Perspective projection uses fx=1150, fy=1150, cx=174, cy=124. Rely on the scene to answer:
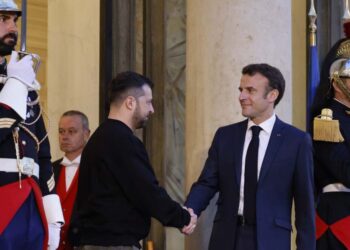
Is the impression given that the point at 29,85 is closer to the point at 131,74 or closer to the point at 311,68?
the point at 131,74

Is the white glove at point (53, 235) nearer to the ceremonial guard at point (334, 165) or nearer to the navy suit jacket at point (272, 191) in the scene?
the navy suit jacket at point (272, 191)

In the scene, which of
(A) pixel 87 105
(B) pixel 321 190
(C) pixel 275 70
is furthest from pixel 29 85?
(A) pixel 87 105

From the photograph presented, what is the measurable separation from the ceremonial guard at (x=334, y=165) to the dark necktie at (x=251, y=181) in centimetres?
76

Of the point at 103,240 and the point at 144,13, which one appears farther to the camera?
the point at 144,13

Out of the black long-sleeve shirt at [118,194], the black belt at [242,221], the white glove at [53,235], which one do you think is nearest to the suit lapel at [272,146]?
the black belt at [242,221]

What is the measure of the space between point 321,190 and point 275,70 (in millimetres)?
1031

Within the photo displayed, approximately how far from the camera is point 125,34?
1077 cm

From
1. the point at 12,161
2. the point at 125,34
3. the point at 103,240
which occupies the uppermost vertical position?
the point at 125,34

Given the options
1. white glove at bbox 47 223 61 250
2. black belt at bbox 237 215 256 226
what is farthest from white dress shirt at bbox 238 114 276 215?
white glove at bbox 47 223 61 250

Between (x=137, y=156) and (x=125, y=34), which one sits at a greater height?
(x=125, y=34)

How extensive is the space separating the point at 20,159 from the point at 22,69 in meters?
0.53

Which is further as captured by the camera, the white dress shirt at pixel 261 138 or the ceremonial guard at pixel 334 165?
the ceremonial guard at pixel 334 165

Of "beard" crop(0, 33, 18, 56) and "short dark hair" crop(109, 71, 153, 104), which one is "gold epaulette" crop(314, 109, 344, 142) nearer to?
"short dark hair" crop(109, 71, 153, 104)

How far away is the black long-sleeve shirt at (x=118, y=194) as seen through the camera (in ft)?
21.6
